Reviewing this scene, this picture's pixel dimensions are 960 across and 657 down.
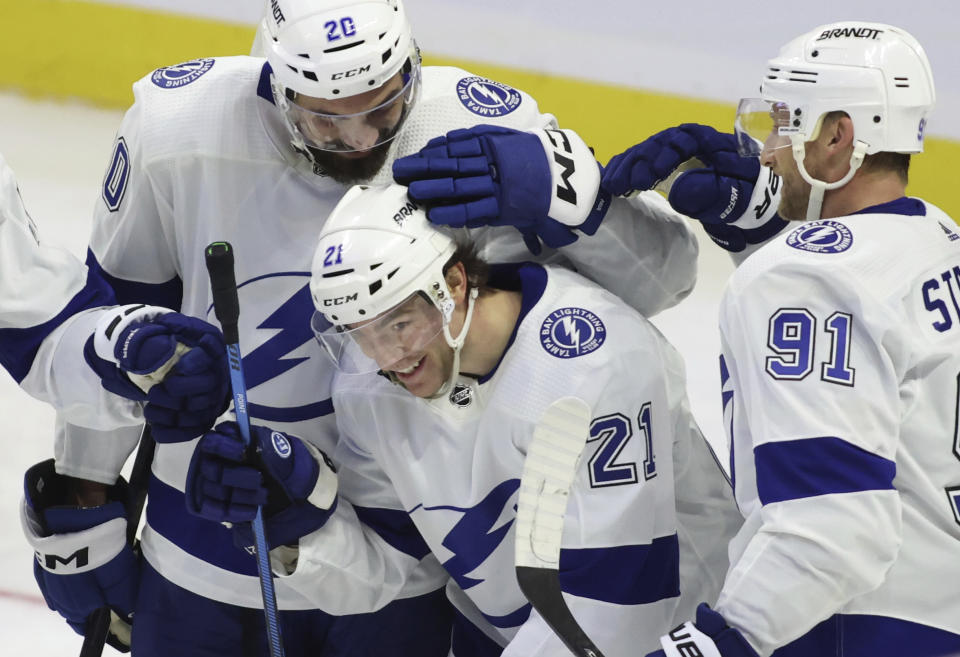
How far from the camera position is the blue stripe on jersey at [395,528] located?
88.4 inches

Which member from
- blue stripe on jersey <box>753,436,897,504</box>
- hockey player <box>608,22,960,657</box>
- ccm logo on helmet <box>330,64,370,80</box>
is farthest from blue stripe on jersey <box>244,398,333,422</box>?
blue stripe on jersey <box>753,436,897,504</box>

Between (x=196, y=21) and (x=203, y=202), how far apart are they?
118 inches

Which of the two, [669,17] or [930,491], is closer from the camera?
[930,491]

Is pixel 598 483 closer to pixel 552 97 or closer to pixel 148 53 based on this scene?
pixel 552 97

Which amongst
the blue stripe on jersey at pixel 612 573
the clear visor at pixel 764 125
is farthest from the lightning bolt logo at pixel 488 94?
the blue stripe on jersey at pixel 612 573

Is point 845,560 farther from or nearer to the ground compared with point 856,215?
nearer to the ground

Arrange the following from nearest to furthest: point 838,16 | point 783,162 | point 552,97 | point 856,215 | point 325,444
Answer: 1. point 856,215
2. point 783,162
3. point 325,444
4. point 838,16
5. point 552,97

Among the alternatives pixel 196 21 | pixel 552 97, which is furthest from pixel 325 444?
pixel 196 21

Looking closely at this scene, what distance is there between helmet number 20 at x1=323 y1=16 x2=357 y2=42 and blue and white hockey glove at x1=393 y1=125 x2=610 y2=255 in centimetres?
19

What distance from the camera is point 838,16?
4.21 m

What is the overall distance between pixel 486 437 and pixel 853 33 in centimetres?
77

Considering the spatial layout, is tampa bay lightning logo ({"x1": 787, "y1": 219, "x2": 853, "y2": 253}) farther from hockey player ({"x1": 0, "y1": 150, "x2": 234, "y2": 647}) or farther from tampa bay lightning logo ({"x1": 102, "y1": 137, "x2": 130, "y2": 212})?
tampa bay lightning logo ({"x1": 102, "y1": 137, "x2": 130, "y2": 212})

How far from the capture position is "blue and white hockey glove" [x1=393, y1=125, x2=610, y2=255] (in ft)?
6.19

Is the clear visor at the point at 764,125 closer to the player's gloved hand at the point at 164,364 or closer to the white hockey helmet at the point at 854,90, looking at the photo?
the white hockey helmet at the point at 854,90
